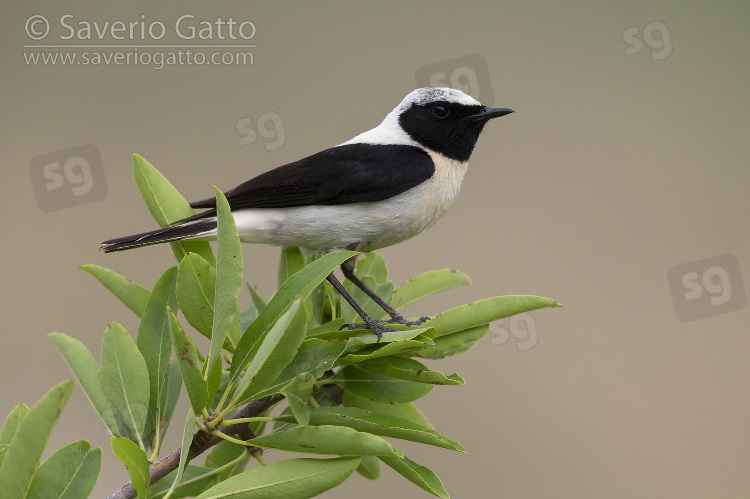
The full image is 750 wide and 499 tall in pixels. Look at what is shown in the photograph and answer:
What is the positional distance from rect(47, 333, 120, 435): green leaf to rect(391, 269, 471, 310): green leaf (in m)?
0.70

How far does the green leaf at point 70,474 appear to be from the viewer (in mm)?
838

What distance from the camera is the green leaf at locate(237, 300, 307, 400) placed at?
804mm

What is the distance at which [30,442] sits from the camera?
30.2 inches

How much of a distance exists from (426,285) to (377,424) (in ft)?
2.09

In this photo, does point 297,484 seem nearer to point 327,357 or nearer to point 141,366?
point 327,357

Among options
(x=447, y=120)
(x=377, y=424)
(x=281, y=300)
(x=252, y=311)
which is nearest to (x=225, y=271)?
(x=281, y=300)

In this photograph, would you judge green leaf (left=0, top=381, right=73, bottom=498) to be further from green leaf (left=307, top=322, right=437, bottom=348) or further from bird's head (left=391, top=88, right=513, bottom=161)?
bird's head (left=391, top=88, right=513, bottom=161)

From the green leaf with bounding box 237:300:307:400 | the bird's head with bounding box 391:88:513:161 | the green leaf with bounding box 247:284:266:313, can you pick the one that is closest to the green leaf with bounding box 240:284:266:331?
the green leaf with bounding box 247:284:266:313

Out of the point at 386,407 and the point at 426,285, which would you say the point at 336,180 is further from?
the point at 386,407

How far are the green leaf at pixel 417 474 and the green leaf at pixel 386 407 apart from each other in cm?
19

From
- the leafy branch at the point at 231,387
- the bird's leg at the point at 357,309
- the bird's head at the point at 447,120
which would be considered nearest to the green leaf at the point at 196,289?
the leafy branch at the point at 231,387

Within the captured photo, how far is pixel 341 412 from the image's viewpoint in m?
1.02

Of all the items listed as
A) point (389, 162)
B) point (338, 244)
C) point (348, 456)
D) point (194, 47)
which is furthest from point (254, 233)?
point (194, 47)

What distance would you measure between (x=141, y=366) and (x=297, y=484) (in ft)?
1.02
